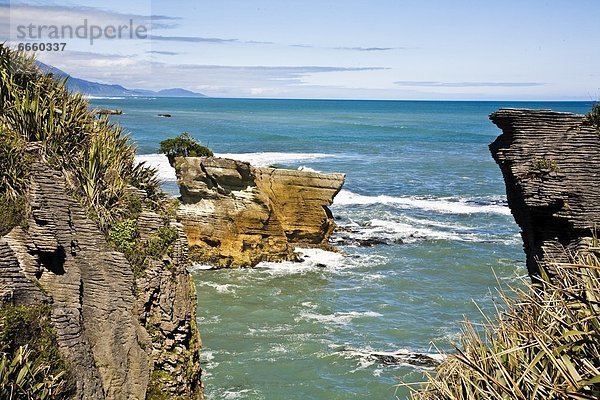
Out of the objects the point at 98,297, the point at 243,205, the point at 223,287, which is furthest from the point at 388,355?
the point at 98,297

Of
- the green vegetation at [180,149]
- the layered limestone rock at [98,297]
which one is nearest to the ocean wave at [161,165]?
the green vegetation at [180,149]

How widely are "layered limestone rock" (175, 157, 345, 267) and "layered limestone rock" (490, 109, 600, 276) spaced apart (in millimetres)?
16332

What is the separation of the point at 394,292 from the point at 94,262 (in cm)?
1747

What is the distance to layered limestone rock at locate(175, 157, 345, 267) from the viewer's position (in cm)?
2892

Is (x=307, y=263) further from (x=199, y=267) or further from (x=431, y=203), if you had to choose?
(x=431, y=203)

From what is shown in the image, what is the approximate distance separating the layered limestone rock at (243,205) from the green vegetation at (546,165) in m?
17.0

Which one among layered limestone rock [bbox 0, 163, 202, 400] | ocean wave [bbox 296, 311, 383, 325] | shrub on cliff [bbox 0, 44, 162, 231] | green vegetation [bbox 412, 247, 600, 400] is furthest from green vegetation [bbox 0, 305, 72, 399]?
ocean wave [bbox 296, 311, 383, 325]

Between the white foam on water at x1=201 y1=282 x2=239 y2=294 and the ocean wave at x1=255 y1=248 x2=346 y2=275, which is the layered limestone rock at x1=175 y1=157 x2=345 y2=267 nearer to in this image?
the ocean wave at x1=255 y1=248 x2=346 y2=275

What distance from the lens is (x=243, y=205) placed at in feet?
94.9

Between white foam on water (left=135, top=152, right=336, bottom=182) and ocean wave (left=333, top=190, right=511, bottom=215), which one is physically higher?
white foam on water (left=135, top=152, right=336, bottom=182)

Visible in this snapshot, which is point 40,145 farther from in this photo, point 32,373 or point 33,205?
point 32,373

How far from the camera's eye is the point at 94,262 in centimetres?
1157

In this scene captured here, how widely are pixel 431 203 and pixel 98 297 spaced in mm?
37304

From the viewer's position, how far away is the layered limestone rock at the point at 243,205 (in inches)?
1139
